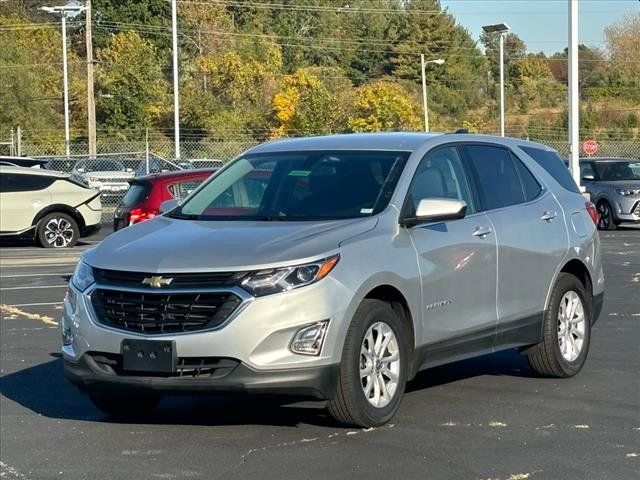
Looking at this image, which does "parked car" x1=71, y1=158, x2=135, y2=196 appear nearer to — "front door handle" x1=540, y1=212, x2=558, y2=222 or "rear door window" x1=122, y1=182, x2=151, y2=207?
"rear door window" x1=122, y1=182, x2=151, y2=207

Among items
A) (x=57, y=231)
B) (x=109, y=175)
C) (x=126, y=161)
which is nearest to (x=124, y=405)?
(x=57, y=231)

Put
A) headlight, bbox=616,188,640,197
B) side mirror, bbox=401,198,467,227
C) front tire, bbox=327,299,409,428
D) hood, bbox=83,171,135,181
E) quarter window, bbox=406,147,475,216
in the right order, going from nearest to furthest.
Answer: front tire, bbox=327,299,409,428, side mirror, bbox=401,198,467,227, quarter window, bbox=406,147,475,216, headlight, bbox=616,188,640,197, hood, bbox=83,171,135,181

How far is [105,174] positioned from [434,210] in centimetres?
2969

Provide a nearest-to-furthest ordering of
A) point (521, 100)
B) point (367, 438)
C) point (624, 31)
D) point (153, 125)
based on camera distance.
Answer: point (367, 438)
point (153, 125)
point (521, 100)
point (624, 31)

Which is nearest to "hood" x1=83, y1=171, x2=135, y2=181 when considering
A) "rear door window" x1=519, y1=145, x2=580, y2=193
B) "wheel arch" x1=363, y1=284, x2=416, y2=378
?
"rear door window" x1=519, y1=145, x2=580, y2=193

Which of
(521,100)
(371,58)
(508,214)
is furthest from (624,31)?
(508,214)

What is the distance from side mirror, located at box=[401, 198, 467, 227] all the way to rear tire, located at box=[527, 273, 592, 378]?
59.1 inches

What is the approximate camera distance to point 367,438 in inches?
266

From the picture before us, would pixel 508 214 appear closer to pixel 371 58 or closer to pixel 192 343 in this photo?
pixel 192 343

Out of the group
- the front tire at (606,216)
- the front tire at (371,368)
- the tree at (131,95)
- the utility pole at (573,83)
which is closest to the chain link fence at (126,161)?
the front tire at (606,216)

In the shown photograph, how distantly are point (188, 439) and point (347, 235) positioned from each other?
151cm

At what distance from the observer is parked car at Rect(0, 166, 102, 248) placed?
74.8 ft

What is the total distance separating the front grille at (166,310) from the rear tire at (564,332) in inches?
113

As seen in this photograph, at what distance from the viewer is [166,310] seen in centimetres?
651
